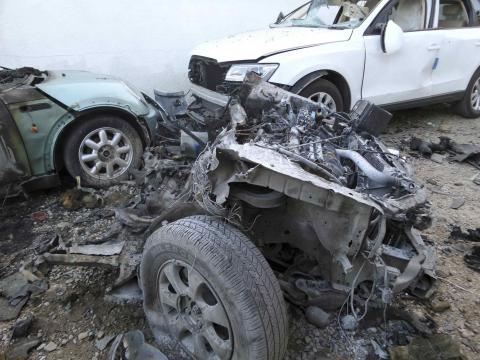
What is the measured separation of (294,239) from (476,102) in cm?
601

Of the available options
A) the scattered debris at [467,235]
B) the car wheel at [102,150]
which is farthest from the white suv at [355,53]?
the scattered debris at [467,235]

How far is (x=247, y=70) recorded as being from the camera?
4312 mm

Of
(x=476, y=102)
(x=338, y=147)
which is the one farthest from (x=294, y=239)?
(x=476, y=102)

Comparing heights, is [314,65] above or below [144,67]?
above

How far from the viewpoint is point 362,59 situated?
4.69 m

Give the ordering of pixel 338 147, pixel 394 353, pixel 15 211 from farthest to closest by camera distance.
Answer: pixel 15 211 → pixel 338 147 → pixel 394 353

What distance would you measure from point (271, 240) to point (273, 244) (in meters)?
0.25

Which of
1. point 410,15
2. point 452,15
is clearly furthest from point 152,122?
point 452,15

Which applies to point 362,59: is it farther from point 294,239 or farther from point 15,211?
point 15,211

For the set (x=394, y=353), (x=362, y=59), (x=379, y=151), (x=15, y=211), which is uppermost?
(x=362, y=59)

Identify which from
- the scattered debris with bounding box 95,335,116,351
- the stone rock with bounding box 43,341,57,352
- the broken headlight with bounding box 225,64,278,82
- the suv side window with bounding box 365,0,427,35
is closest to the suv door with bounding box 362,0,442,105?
the suv side window with bounding box 365,0,427,35

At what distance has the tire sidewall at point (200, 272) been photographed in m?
1.64

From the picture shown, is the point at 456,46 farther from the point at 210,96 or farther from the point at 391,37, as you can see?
the point at 210,96

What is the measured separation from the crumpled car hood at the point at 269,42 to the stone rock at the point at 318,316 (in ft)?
9.84
